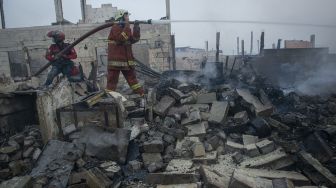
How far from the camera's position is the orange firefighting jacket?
678 centimetres

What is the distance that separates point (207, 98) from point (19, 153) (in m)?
4.38

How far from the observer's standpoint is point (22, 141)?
5207 millimetres

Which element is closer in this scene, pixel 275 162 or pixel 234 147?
pixel 275 162

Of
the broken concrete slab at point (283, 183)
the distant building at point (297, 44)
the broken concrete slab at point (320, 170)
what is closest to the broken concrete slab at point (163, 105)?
the broken concrete slab at point (320, 170)

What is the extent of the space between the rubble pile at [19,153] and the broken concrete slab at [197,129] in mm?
2801

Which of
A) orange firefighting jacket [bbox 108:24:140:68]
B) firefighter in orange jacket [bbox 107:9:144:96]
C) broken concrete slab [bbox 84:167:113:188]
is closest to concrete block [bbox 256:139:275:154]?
broken concrete slab [bbox 84:167:113:188]

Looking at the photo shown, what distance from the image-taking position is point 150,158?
4.87 meters

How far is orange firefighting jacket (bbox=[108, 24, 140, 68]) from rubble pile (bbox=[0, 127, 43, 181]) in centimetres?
243

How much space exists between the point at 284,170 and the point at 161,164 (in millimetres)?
1900

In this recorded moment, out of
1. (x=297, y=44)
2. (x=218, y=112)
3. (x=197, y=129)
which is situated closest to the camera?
(x=197, y=129)

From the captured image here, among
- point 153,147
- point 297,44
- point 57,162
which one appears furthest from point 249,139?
point 297,44

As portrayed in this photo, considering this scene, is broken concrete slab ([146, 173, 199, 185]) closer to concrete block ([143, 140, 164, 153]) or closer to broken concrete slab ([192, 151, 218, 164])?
broken concrete slab ([192, 151, 218, 164])

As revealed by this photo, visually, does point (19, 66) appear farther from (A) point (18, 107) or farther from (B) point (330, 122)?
(B) point (330, 122)

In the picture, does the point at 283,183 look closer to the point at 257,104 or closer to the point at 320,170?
the point at 320,170
